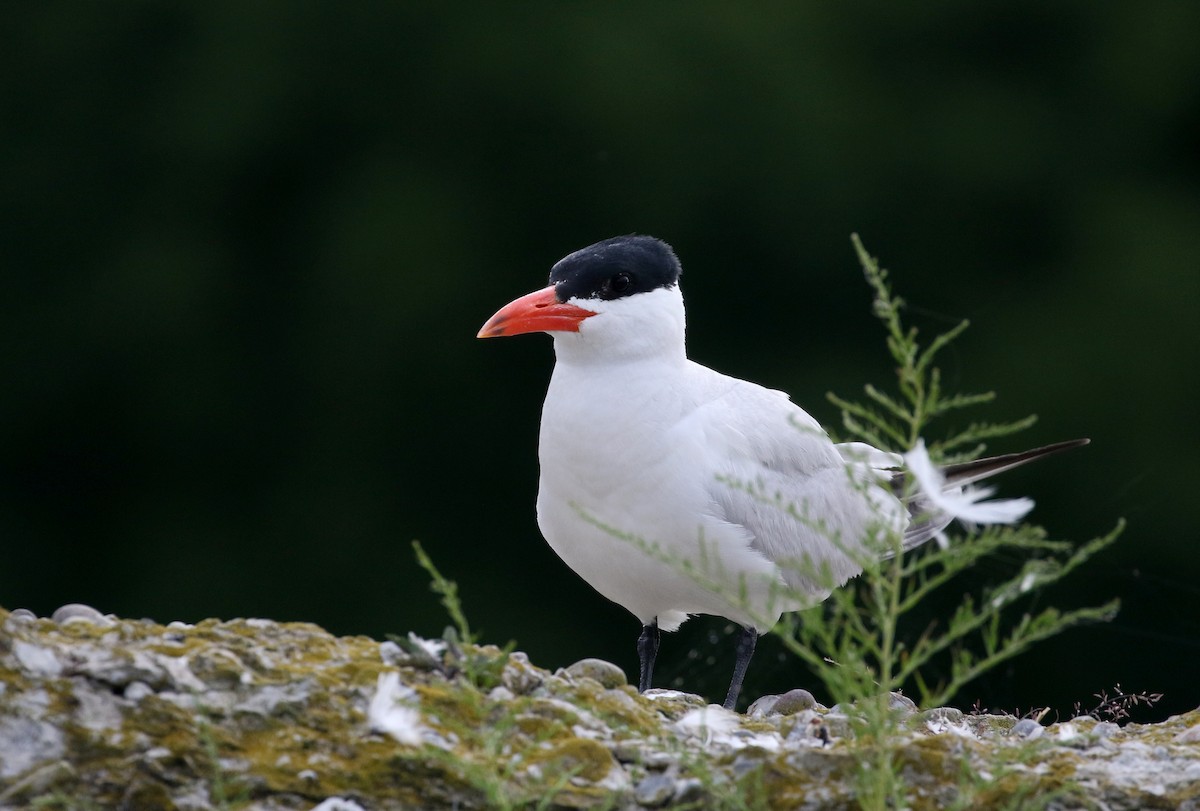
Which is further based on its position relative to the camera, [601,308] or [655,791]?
[601,308]

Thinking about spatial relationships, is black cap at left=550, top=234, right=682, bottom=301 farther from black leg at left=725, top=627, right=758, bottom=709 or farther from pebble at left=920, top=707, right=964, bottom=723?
pebble at left=920, top=707, right=964, bottom=723

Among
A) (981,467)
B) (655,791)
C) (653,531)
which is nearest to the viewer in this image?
(655,791)

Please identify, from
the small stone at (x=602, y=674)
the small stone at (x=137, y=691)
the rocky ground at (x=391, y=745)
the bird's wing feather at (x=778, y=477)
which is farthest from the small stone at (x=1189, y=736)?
the small stone at (x=137, y=691)

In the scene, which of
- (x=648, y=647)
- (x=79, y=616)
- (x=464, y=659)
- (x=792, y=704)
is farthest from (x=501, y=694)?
(x=648, y=647)

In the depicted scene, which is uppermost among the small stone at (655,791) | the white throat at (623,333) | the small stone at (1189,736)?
the white throat at (623,333)

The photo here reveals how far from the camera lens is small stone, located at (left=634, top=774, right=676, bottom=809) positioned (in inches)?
101

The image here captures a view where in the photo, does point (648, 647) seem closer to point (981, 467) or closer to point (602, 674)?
point (981, 467)

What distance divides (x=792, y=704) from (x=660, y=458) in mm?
706

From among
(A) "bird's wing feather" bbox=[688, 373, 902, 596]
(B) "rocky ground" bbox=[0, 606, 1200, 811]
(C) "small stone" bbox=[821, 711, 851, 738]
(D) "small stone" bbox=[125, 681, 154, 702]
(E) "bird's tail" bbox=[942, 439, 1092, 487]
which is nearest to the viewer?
(B) "rocky ground" bbox=[0, 606, 1200, 811]

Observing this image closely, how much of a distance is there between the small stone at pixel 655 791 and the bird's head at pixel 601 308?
6.04 feet

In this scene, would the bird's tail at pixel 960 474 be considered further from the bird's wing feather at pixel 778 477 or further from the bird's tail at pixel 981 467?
the bird's wing feather at pixel 778 477

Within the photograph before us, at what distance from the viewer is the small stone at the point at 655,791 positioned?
257 centimetres

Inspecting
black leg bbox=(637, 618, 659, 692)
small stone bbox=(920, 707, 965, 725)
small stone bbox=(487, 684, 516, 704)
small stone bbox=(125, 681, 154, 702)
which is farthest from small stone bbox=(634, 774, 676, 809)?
black leg bbox=(637, 618, 659, 692)

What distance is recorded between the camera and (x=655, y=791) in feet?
8.46
